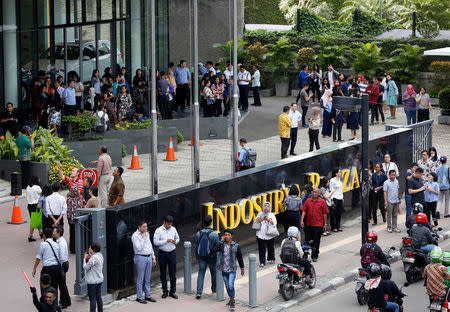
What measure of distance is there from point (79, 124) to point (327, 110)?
818 centimetres

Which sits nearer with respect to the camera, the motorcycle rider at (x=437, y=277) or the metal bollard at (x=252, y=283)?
the motorcycle rider at (x=437, y=277)

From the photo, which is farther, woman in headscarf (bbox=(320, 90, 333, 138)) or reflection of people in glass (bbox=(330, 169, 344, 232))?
woman in headscarf (bbox=(320, 90, 333, 138))

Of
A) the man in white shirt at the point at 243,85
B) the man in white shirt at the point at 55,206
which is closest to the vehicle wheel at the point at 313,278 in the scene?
the man in white shirt at the point at 55,206

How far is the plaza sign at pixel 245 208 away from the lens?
62.1ft

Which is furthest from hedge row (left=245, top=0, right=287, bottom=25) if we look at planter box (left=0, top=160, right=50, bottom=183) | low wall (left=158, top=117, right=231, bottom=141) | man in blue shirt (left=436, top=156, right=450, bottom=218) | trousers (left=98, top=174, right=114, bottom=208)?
trousers (left=98, top=174, right=114, bottom=208)

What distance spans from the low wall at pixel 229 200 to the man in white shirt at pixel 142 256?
1.23ft

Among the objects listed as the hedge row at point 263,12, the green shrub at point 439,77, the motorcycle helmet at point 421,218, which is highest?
the hedge row at point 263,12

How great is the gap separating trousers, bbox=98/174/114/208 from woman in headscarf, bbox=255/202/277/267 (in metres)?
4.24

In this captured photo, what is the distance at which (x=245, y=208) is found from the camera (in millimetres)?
19969

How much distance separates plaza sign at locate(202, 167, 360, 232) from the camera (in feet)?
62.1

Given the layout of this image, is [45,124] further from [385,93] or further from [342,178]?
[385,93]

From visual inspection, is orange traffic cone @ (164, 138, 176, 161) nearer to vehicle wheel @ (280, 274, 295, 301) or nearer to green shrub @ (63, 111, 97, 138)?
green shrub @ (63, 111, 97, 138)

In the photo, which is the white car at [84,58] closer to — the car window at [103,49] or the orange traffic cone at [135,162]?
the car window at [103,49]

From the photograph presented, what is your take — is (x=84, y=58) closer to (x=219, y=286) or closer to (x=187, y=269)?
(x=187, y=269)
